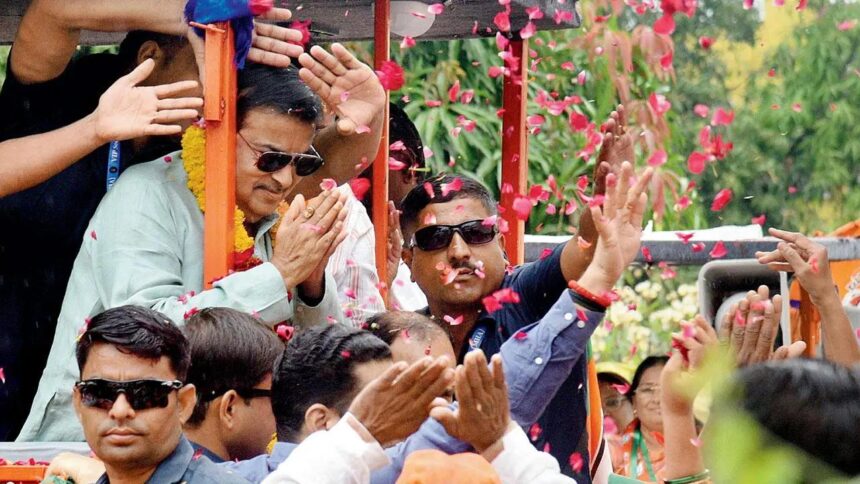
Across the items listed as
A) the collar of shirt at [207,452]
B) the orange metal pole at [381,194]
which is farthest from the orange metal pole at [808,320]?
the collar of shirt at [207,452]

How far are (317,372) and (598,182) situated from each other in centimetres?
125

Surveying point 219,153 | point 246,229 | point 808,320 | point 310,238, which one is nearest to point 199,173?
point 219,153

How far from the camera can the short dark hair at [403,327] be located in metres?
4.20

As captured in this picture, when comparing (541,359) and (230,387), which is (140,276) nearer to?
(230,387)

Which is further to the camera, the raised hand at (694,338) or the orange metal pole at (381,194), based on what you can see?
the orange metal pole at (381,194)

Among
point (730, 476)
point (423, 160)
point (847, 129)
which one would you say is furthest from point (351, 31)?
point (847, 129)

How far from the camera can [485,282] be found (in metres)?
4.63

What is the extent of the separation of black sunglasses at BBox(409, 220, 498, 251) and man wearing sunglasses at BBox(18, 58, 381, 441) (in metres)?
0.33

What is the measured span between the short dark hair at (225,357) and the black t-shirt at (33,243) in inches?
35.0

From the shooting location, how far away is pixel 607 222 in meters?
3.87

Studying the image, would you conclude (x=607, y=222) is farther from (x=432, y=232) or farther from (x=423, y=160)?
(x=423, y=160)

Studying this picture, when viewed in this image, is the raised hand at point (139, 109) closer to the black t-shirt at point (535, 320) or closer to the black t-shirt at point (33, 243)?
the black t-shirt at point (33, 243)

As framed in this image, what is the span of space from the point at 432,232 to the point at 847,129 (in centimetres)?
1287

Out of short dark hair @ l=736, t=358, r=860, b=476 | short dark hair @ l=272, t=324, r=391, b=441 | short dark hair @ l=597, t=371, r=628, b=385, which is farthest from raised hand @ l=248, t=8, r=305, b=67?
short dark hair @ l=597, t=371, r=628, b=385
